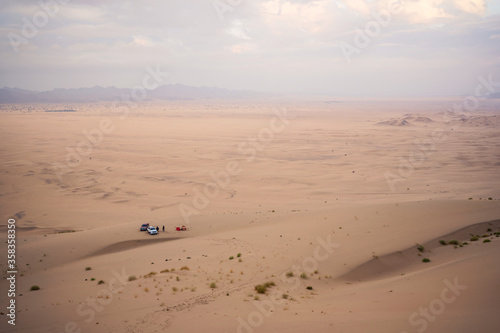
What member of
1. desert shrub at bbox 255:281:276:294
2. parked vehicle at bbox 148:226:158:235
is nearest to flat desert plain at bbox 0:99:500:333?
desert shrub at bbox 255:281:276:294

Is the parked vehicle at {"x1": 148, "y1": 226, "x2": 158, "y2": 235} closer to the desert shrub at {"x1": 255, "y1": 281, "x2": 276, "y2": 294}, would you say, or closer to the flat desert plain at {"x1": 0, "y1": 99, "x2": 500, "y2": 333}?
the flat desert plain at {"x1": 0, "y1": 99, "x2": 500, "y2": 333}

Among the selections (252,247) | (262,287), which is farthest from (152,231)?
(262,287)

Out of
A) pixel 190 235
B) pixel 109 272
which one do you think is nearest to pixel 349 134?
pixel 190 235

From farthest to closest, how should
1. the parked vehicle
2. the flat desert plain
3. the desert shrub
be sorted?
the parked vehicle, the desert shrub, the flat desert plain

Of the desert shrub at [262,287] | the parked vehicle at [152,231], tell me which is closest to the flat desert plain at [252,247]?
the desert shrub at [262,287]

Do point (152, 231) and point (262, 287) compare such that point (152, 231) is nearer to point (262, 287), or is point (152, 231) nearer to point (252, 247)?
point (252, 247)

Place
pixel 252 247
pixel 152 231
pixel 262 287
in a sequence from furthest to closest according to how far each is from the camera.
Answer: pixel 152 231 < pixel 252 247 < pixel 262 287

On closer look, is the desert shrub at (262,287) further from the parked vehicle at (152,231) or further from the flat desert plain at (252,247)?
the parked vehicle at (152,231)

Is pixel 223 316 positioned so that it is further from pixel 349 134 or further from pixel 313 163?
pixel 349 134
